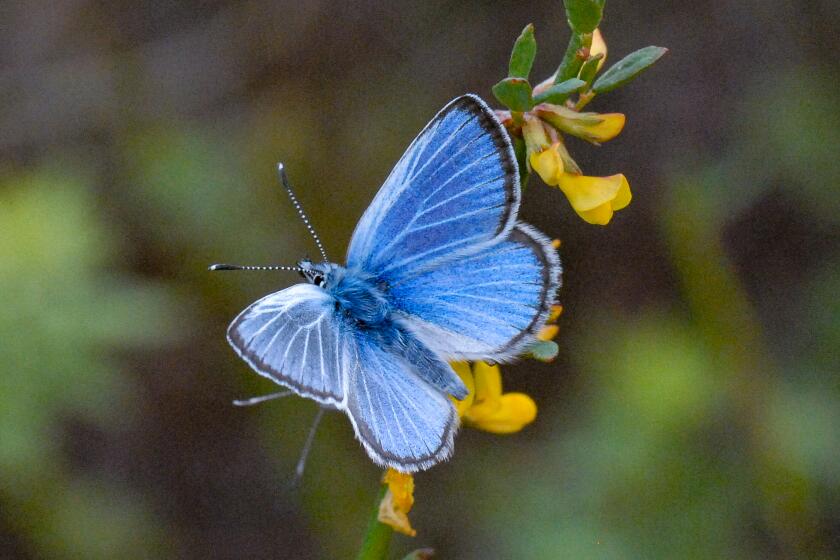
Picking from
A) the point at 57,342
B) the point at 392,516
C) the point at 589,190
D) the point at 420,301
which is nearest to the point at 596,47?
the point at 589,190

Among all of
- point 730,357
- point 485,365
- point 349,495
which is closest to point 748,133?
point 730,357

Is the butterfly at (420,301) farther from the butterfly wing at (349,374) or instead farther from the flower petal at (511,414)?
the flower petal at (511,414)

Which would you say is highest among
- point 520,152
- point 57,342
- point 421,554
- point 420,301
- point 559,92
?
point 559,92

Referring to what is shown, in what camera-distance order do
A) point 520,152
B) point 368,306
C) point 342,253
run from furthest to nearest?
point 342,253 < point 368,306 < point 520,152

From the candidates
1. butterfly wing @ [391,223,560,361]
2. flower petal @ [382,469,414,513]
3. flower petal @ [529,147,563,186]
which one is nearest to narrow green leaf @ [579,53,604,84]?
flower petal @ [529,147,563,186]

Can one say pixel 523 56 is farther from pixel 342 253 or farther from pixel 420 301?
pixel 342 253
